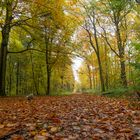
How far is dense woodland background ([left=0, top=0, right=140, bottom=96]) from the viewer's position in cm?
1470

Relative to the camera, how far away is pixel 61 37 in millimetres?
24625

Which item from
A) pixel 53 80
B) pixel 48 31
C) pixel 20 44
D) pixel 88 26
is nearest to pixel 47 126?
pixel 48 31

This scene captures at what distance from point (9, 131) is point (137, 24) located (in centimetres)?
2953

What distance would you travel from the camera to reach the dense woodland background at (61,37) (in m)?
14.7

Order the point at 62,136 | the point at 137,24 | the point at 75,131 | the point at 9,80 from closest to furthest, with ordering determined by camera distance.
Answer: the point at 62,136 → the point at 75,131 → the point at 137,24 → the point at 9,80

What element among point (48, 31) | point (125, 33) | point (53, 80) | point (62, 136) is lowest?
point (62, 136)

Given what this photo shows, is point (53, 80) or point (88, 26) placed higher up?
point (88, 26)

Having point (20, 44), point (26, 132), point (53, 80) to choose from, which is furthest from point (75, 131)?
point (53, 80)

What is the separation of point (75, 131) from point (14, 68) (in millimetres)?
38260

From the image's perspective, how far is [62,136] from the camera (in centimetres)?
412

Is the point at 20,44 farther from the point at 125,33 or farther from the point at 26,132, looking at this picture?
the point at 26,132

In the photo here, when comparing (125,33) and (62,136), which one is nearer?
(62,136)

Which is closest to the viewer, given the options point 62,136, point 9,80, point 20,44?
point 62,136

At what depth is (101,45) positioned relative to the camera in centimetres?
4312
